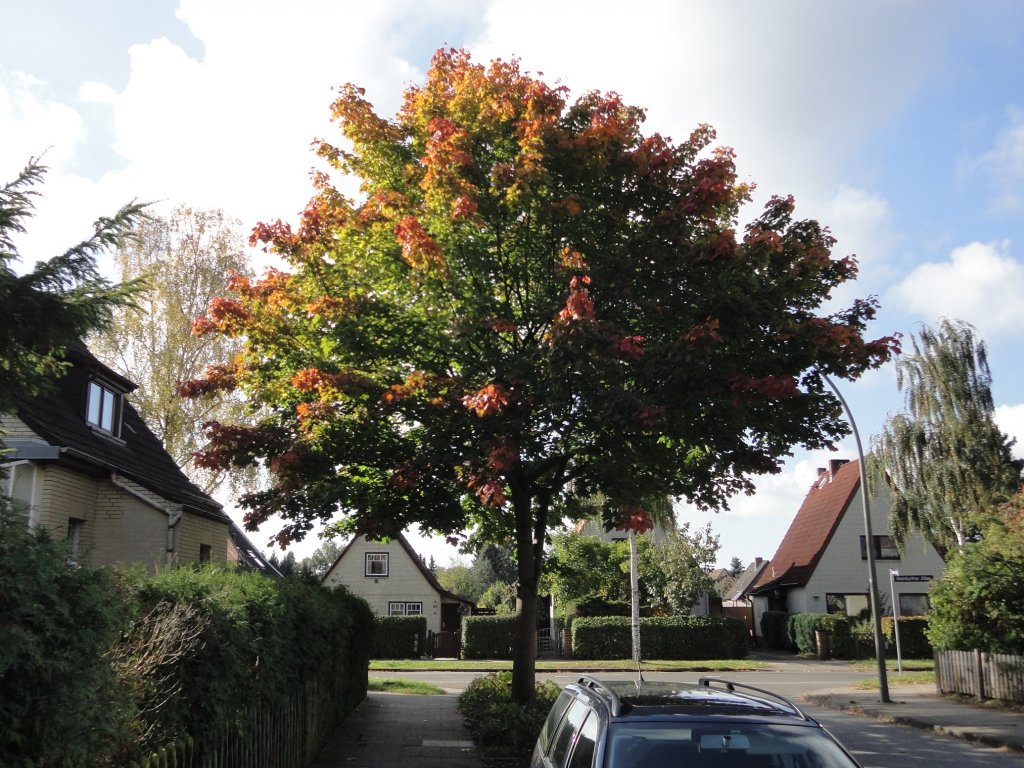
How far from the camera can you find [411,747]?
13117mm

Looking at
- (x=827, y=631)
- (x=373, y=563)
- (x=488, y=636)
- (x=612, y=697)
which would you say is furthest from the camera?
(x=373, y=563)

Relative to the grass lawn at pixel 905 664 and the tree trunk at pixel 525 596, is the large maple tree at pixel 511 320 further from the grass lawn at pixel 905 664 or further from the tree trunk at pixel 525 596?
the grass lawn at pixel 905 664

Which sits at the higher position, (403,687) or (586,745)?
(586,745)

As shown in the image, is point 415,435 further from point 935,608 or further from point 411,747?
point 935,608

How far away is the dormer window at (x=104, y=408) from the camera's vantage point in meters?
18.4

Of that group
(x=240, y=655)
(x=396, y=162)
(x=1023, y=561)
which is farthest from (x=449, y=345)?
(x=1023, y=561)

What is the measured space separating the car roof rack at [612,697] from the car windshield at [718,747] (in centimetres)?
12

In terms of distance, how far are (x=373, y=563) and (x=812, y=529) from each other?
22796mm

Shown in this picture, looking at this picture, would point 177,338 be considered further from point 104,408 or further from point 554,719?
point 554,719

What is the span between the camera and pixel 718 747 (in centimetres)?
482

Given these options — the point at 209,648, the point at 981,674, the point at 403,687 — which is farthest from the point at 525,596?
the point at 981,674

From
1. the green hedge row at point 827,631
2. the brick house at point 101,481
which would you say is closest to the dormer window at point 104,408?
the brick house at point 101,481

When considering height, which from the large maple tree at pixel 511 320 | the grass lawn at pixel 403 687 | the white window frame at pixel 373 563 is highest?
the large maple tree at pixel 511 320

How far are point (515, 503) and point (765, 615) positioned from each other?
34428 mm
